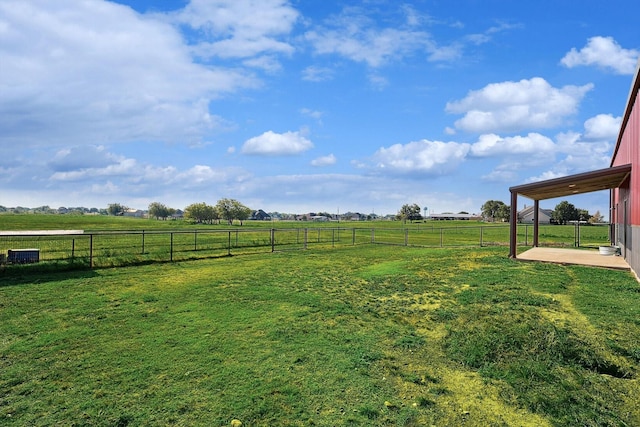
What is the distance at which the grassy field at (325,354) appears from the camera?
4.13 m

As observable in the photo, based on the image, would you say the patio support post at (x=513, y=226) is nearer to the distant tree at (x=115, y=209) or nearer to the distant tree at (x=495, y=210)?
Result: the distant tree at (x=495, y=210)

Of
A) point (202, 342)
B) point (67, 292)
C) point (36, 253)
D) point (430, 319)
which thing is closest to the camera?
point (202, 342)

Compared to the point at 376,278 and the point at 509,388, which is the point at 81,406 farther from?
the point at 376,278

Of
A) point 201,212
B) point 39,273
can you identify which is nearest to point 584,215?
point 201,212

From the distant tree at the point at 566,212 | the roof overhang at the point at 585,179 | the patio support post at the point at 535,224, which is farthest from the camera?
the distant tree at the point at 566,212

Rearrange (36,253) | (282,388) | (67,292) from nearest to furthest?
(282,388)
(67,292)
(36,253)

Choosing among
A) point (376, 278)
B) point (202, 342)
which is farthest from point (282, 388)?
point (376, 278)

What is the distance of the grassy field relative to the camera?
13.6ft

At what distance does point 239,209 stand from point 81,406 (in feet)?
342

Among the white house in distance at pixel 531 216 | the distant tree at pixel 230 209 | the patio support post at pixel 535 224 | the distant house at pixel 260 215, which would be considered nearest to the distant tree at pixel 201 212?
the distant tree at pixel 230 209

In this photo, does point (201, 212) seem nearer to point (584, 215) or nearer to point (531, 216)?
point (531, 216)

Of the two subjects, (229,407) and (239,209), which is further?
(239,209)

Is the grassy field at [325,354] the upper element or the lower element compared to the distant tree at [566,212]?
lower

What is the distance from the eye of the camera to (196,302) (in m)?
8.79
